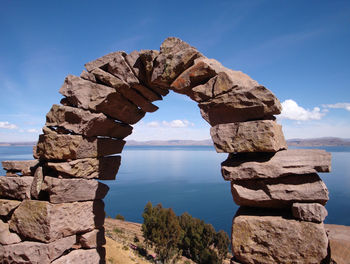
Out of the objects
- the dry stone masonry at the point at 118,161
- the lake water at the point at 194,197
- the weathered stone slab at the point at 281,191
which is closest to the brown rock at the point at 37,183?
the dry stone masonry at the point at 118,161

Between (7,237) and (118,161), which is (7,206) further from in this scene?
(118,161)

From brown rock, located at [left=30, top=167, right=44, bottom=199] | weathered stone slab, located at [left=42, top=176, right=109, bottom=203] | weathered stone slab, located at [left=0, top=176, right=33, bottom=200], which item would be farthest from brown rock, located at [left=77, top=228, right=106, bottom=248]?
weathered stone slab, located at [left=0, top=176, right=33, bottom=200]

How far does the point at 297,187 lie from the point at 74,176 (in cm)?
432

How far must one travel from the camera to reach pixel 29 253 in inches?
183

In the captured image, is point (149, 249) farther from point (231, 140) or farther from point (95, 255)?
point (231, 140)

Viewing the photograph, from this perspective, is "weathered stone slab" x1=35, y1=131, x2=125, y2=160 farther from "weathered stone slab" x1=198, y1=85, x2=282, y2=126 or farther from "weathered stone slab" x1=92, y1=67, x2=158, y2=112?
"weathered stone slab" x1=198, y1=85, x2=282, y2=126

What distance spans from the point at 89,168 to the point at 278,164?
4042 mm

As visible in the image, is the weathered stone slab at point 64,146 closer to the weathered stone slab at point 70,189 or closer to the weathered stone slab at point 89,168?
the weathered stone slab at point 89,168

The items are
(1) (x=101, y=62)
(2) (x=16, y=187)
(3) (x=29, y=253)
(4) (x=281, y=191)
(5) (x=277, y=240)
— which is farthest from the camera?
(1) (x=101, y=62)

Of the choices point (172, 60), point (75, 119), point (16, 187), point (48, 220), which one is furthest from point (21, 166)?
point (172, 60)

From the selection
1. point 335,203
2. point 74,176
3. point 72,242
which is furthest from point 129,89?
point 335,203

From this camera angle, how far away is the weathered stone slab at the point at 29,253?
4.64 m

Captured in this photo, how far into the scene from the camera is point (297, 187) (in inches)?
136

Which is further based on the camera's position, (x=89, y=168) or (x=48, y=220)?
(x=89, y=168)
